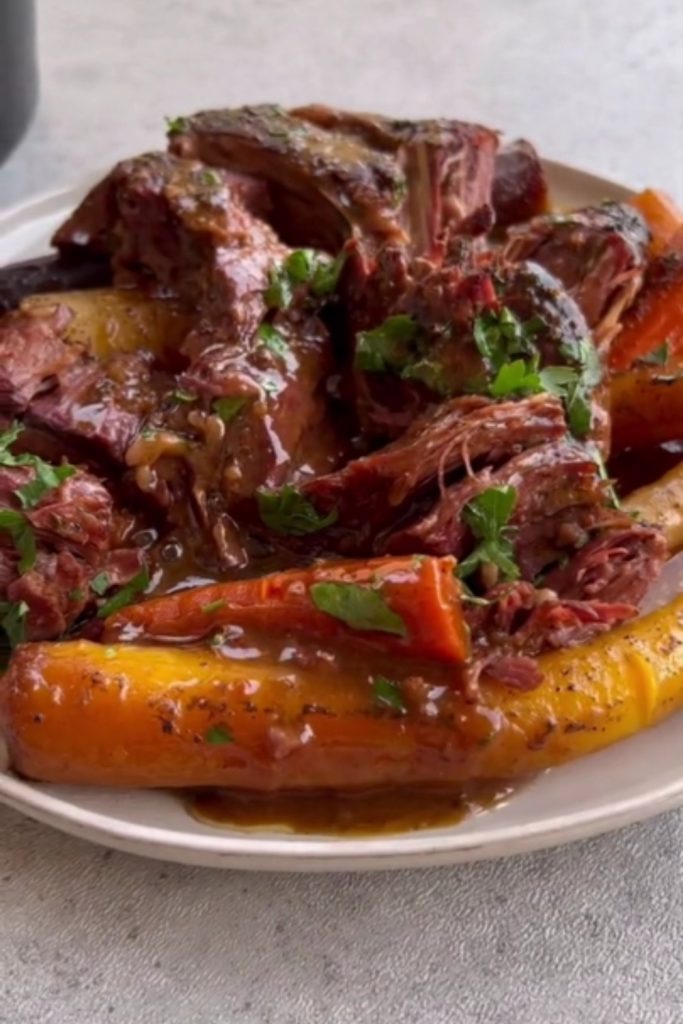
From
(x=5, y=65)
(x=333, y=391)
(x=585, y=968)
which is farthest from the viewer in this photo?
(x=5, y=65)

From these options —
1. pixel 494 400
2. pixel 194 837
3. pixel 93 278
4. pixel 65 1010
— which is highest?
pixel 494 400

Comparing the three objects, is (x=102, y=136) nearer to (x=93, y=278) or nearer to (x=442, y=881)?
(x=93, y=278)

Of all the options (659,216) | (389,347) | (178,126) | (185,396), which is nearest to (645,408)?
(389,347)

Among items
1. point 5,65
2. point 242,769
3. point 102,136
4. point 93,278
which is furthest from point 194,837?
point 102,136

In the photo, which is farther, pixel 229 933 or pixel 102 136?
pixel 102 136

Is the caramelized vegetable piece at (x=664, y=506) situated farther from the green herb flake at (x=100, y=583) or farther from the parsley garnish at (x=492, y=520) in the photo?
the green herb flake at (x=100, y=583)

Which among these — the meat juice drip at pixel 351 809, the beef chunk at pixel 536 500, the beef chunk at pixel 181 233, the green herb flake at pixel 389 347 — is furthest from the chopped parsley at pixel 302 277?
the meat juice drip at pixel 351 809

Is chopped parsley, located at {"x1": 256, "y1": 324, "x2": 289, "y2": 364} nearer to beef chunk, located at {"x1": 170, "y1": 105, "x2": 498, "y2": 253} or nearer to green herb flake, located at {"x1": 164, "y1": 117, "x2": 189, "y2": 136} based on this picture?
beef chunk, located at {"x1": 170, "y1": 105, "x2": 498, "y2": 253}
